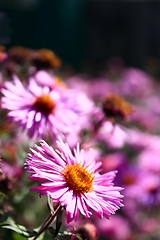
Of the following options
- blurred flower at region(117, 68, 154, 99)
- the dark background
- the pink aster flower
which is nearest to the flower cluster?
the pink aster flower

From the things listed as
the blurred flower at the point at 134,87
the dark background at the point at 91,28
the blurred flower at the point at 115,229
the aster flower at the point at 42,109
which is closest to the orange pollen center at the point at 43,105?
the aster flower at the point at 42,109

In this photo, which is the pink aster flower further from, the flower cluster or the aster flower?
the aster flower

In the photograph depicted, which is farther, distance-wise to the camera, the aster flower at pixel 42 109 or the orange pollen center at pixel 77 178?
the aster flower at pixel 42 109

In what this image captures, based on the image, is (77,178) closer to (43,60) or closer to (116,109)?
(116,109)

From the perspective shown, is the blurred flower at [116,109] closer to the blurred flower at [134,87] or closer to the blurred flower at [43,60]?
the blurred flower at [43,60]

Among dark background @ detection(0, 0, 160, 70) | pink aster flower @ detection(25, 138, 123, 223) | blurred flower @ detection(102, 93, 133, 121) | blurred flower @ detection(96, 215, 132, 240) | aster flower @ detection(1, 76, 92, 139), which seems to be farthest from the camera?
dark background @ detection(0, 0, 160, 70)

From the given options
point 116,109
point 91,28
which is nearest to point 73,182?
point 116,109

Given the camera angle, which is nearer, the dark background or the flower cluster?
the flower cluster
